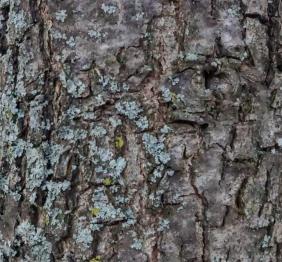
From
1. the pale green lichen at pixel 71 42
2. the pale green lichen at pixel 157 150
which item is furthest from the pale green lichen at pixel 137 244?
the pale green lichen at pixel 71 42

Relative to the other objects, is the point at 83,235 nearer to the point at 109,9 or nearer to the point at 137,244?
the point at 137,244

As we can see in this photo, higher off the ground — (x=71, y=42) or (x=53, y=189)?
(x=71, y=42)

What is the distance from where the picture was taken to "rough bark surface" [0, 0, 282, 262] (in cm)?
115

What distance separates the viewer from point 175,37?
1157mm

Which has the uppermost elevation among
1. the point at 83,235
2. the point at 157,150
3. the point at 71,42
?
the point at 71,42

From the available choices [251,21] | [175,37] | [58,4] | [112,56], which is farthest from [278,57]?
[58,4]

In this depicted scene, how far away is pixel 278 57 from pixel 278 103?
0.09 m

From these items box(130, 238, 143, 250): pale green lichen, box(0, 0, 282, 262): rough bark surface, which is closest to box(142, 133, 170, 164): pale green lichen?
box(0, 0, 282, 262): rough bark surface

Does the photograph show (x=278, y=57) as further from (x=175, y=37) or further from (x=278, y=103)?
(x=175, y=37)

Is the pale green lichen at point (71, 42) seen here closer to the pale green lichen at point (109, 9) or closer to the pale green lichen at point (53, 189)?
the pale green lichen at point (109, 9)

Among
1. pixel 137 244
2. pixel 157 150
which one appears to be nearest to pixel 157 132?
pixel 157 150

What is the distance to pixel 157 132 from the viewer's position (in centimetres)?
115

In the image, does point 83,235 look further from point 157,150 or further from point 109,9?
point 109,9

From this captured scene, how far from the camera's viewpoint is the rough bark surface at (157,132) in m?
1.15
